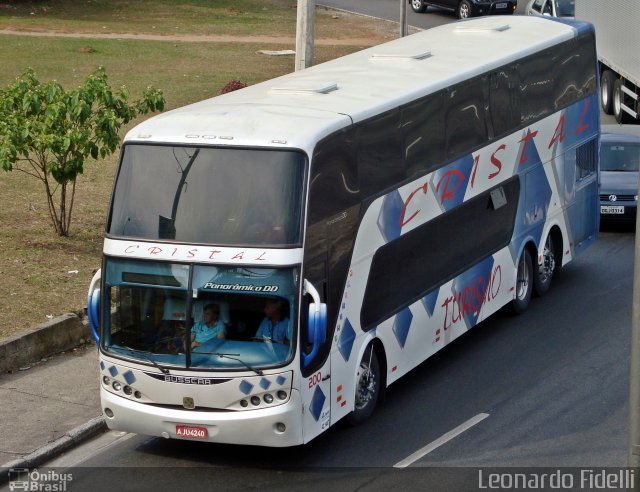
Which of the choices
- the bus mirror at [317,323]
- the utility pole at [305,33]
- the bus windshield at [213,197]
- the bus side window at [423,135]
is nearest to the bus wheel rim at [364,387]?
the bus mirror at [317,323]

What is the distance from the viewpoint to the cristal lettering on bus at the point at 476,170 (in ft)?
45.9

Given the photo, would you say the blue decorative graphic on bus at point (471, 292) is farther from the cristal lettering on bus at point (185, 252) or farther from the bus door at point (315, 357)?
the cristal lettering on bus at point (185, 252)

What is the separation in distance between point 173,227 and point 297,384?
6.25 ft

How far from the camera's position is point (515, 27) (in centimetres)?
1853

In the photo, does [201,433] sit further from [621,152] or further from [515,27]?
[621,152]

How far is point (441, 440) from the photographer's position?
12.9 meters

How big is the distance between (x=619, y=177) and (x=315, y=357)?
40.1ft

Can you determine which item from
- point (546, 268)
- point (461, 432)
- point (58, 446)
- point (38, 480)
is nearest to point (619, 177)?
point (546, 268)

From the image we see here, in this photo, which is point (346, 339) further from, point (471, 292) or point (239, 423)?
point (471, 292)

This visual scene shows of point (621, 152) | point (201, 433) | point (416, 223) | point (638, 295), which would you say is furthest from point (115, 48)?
point (638, 295)

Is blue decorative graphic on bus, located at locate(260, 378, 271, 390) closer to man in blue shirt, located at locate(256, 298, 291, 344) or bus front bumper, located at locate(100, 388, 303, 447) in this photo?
bus front bumper, located at locate(100, 388, 303, 447)

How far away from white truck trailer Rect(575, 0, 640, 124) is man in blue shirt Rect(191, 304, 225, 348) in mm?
18794

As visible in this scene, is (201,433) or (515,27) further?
(515,27)

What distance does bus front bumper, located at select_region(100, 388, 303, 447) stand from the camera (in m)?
11.6
